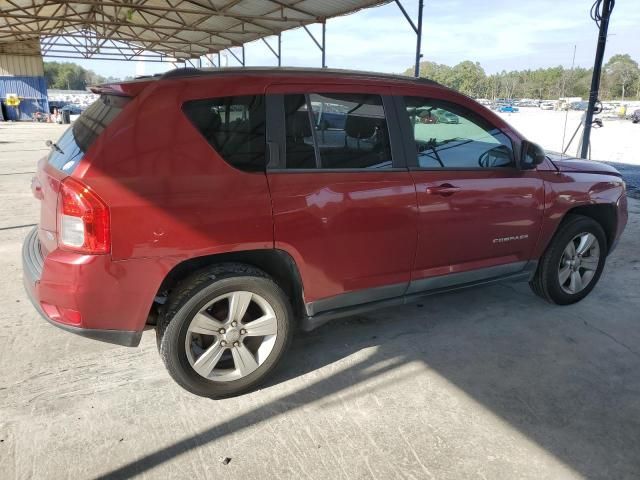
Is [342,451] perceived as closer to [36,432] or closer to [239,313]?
[239,313]

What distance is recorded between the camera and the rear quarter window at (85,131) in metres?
2.48

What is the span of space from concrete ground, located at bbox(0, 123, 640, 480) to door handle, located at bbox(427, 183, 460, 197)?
3.70ft

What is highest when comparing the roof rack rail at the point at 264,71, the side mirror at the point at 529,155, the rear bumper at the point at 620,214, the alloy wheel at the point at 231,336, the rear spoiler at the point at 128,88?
the roof rack rail at the point at 264,71

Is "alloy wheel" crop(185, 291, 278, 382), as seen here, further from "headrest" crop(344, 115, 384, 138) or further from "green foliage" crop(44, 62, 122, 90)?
"green foliage" crop(44, 62, 122, 90)

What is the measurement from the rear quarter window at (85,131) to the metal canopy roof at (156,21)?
11.3m

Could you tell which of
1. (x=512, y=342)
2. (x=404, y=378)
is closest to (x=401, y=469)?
(x=404, y=378)

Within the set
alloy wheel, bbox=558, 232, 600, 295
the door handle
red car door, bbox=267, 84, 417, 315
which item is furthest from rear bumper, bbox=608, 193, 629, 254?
red car door, bbox=267, 84, 417, 315

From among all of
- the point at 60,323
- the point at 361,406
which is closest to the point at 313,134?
the point at 361,406

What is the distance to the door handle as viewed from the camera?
3.18 meters

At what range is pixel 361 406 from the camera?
110 inches

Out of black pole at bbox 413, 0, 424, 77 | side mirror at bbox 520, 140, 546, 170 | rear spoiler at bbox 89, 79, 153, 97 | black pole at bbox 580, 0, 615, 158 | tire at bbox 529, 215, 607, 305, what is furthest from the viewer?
black pole at bbox 413, 0, 424, 77

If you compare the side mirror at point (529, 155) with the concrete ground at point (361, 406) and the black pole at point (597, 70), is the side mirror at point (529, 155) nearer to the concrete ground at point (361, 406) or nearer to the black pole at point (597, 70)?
the concrete ground at point (361, 406)

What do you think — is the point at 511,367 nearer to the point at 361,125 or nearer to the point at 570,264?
the point at 570,264

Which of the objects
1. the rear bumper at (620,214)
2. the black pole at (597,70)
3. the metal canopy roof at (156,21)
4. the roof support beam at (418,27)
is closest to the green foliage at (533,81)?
the metal canopy roof at (156,21)
